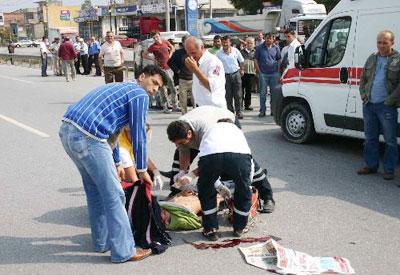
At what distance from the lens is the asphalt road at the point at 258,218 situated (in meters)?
4.19

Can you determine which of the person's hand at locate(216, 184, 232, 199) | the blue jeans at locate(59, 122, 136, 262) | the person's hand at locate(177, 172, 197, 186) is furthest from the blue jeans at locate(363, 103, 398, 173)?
the blue jeans at locate(59, 122, 136, 262)

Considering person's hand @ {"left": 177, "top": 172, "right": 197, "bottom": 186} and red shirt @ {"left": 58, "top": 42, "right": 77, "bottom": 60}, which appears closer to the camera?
person's hand @ {"left": 177, "top": 172, "right": 197, "bottom": 186}

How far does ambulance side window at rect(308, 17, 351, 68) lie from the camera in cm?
729

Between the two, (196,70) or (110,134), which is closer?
(110,134)

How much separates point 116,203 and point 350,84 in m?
4.38

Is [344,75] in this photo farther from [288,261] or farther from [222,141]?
[288,261]

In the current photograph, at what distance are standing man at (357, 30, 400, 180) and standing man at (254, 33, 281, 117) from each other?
4631 mm

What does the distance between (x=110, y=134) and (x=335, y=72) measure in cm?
442

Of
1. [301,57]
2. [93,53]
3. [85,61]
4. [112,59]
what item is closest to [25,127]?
[112,59]

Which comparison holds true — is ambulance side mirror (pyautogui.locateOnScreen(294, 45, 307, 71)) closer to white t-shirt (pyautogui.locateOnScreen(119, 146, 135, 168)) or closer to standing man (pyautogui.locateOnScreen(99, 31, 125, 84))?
white t-shirt (pyautogui.locateOnScreen(119, 146, 135, 168))

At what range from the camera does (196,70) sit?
19.6ft

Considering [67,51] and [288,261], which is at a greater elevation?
[67,51]

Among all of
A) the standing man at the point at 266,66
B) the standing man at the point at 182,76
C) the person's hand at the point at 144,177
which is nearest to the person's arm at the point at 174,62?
the standing man at the point at 182,76

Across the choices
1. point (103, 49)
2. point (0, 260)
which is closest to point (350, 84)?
point (0, 260)
